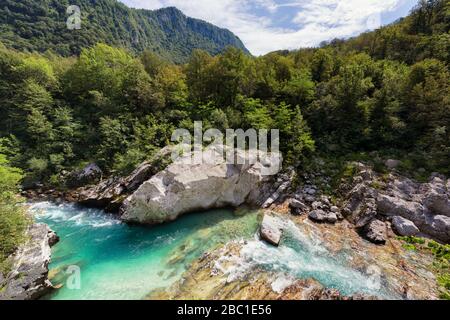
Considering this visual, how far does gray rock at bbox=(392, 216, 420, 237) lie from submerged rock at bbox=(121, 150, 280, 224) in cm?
939

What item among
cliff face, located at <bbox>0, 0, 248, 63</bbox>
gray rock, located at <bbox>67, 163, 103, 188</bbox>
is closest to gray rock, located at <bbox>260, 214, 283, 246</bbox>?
gray rock, located at <bbox>67, 163, 103, 188</bbox>

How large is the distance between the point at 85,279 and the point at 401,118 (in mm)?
29244

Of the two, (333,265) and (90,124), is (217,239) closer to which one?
(333,265)

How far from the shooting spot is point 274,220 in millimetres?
15516

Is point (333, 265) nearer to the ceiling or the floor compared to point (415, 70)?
nearer to the floor

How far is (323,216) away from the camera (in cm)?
1603

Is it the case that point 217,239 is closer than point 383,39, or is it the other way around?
point 217,239

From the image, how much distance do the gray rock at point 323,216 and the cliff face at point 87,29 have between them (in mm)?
54288

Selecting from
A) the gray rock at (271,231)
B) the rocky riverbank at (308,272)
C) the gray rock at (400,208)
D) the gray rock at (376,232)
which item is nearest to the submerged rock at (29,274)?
the rocky riverbank at (308,272)

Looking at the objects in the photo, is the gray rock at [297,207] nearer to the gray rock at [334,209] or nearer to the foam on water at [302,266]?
the gray rock at [334,209]

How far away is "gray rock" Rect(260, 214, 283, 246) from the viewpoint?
13.6 m

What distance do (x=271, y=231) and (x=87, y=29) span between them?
121 meters

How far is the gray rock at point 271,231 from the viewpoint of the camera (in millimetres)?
13602

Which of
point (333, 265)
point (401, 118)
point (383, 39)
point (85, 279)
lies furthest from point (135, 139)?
point (383, 39)
